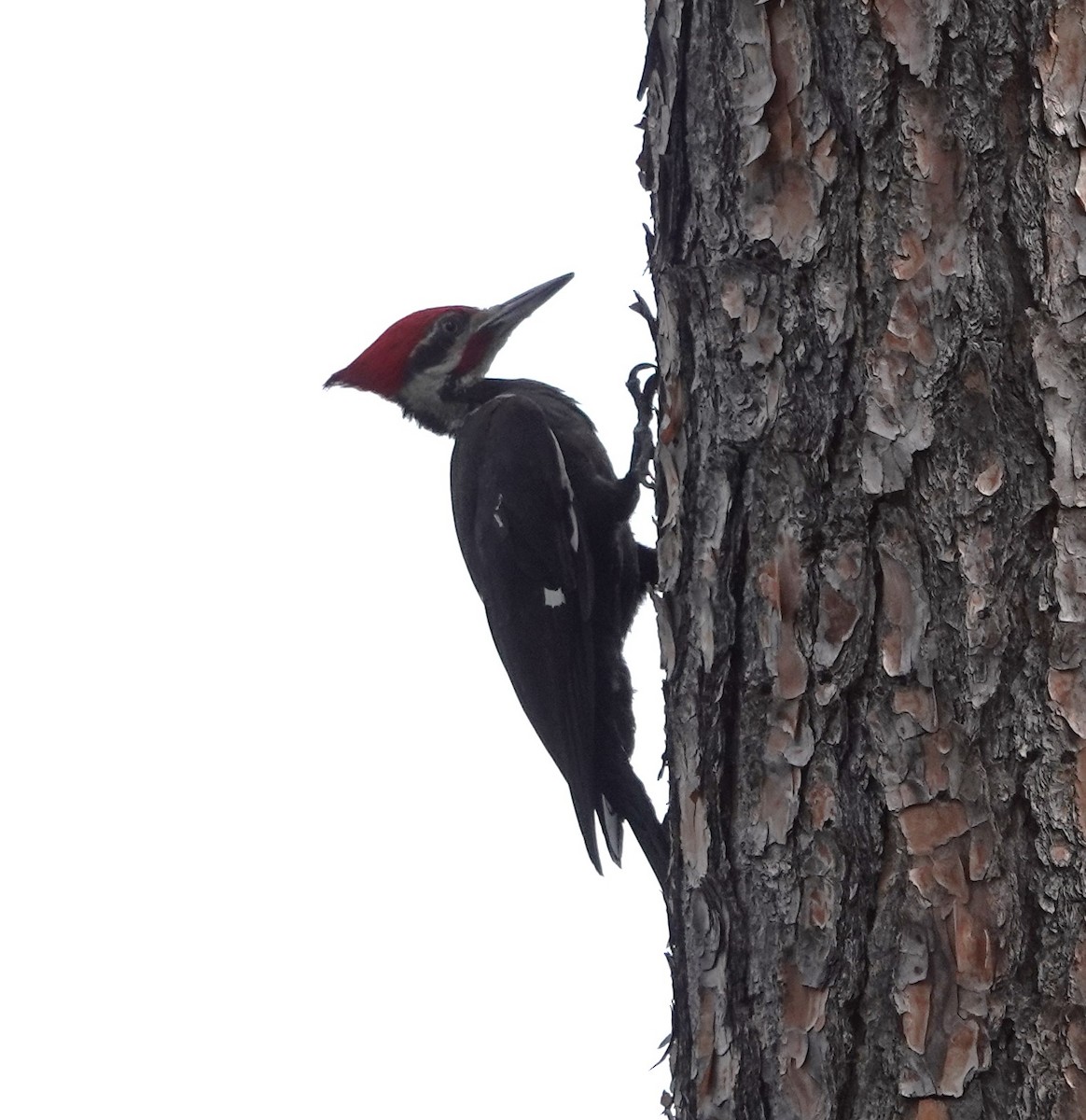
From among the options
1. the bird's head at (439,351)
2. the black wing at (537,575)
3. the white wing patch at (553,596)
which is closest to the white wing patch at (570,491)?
the black wing at (537,575)

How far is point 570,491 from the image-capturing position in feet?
10.7

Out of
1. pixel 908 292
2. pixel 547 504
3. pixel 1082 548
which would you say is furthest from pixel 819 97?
pixel 547 504

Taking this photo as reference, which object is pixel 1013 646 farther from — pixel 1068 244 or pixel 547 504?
pixel 547 504

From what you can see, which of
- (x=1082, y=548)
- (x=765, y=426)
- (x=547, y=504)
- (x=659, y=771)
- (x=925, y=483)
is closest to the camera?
(x=1082, y=548)

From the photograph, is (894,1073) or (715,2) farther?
(715,2)

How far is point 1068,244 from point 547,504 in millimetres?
1989

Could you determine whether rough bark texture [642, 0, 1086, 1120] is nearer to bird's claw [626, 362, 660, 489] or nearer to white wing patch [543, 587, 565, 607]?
bird's claw [626, 362, 660, 489]

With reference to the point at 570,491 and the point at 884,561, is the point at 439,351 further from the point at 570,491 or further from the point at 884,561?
the point at 884,561

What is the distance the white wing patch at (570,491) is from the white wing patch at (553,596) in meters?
0.10

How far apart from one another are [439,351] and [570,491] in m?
0.74

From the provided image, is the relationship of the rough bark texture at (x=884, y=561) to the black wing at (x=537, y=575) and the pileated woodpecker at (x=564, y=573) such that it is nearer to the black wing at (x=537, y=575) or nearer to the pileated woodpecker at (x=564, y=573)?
the pileated woodpecker at (x=564, y=573)

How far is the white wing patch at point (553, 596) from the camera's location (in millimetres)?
3205

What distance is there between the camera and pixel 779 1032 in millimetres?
1482

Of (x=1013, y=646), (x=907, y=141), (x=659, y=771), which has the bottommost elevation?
(x=659, y=771)
